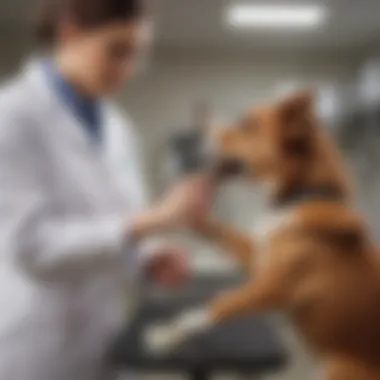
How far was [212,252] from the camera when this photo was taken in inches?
22.8

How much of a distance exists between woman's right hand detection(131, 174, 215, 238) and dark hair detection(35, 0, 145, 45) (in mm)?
164

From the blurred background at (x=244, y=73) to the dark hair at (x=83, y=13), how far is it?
18 millimetres

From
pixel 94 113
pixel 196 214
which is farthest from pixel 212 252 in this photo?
pixel 94 113

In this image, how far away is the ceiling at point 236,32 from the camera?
1.98 ft

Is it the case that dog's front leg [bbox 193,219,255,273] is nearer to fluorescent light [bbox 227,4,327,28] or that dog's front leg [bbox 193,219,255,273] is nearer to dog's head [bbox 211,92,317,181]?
dog's head [bbox 211,92,317,181]

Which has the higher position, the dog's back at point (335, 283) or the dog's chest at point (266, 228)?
the dog's chest at point (266, 228)

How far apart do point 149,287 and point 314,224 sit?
16 centimetres

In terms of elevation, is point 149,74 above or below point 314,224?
above

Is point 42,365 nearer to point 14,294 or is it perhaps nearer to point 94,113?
point 14,294

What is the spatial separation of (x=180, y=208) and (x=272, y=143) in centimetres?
10

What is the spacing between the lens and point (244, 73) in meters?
0.60

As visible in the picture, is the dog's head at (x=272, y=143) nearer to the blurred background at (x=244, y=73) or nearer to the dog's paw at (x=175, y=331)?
the blurred background at (x=244, y=73)

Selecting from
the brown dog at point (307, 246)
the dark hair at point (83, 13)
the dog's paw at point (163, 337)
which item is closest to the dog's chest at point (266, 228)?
the brown dog at point (307, 246)

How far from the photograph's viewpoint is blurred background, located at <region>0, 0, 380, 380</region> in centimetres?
58
